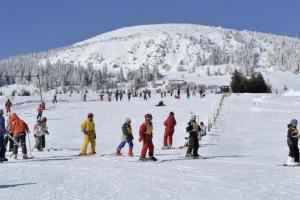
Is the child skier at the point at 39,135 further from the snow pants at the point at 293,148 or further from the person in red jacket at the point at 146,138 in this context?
the snow pants at the point at 293,148

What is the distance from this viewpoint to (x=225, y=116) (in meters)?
39.1

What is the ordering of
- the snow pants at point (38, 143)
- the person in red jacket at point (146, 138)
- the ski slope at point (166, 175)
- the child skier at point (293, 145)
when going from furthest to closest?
the snow pants at point (38, 143) → the person in red jacket at point (146, 138) → the child skier at point (293, 145) → the ski slope at point (166, 175)

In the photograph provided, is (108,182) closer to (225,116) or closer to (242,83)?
(225,116)

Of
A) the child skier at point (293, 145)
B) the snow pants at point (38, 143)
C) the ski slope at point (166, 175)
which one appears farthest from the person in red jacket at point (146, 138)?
the snow pants at point (38, 143)

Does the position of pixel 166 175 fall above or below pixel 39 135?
below

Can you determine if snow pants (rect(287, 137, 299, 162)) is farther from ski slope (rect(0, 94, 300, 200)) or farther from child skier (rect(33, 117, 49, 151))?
child skier (rect(33, 117, 49, 151))

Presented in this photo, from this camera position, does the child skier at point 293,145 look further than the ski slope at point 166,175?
Yes

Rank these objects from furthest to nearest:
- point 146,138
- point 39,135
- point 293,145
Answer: point 39,135 → point 146,138 → point 293,145

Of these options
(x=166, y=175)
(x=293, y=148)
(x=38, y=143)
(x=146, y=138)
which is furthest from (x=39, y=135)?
(x=293, y=148)

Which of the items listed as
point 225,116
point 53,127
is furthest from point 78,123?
point 225,116

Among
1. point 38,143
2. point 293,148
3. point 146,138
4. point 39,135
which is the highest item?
point 146,138

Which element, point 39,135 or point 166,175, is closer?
point 166,175

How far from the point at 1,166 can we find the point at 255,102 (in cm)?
3901

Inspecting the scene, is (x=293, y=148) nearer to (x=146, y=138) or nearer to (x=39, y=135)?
(x=146, y=138)
